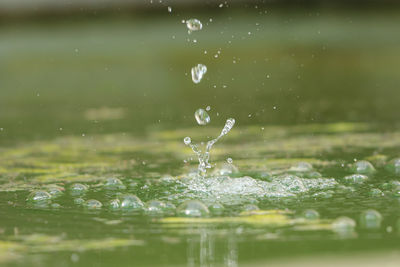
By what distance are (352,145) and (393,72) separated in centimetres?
344

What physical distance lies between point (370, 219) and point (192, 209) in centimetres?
45

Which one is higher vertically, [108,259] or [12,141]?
[12,141]

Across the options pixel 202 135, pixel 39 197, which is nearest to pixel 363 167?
pixel 39 197

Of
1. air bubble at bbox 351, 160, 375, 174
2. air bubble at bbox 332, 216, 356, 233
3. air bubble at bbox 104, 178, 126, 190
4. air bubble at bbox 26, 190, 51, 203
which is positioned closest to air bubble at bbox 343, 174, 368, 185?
air bubble at bbox 351, 160, 375, 174

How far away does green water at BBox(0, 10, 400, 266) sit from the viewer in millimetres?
1849

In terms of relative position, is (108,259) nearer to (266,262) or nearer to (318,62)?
(266,262)

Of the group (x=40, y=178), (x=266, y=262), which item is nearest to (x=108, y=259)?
(x=266, y=262)

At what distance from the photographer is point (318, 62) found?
7703 millimetres

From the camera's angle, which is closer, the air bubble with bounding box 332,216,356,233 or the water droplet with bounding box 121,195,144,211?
the air bubble with bounding box 332,216,356,233

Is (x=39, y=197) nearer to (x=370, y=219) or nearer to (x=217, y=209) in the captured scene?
(x=217, y=209)

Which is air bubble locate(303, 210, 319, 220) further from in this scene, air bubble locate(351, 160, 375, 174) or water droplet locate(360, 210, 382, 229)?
air bubble locate(351, 160, 375, 174)

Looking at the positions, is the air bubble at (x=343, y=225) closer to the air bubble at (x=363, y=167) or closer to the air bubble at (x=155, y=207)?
the air bubble at (x=155, y=207)

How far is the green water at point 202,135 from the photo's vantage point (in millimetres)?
1849

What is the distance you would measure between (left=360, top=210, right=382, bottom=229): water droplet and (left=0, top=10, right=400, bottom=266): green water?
21mm
